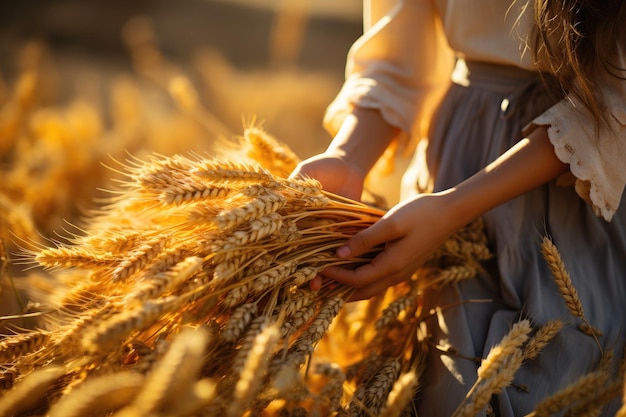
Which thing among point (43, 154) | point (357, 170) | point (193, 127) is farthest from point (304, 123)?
point (357, 170)

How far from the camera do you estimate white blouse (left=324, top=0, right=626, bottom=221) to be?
1.02 m

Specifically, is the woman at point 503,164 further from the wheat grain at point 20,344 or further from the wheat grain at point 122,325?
the wheat grain at point 20,344

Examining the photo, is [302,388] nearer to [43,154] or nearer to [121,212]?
[121,212]

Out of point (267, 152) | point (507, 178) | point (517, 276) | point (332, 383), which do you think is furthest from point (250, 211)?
point (517, 276)

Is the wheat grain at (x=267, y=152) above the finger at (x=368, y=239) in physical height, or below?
above

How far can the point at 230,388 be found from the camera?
0.82 meters

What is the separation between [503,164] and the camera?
3.47 ft

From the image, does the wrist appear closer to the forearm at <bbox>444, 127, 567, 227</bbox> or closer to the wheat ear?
the forearm at <bbox>444, 127, 567, 227</bbox>

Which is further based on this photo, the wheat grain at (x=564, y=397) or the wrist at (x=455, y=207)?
the wrist at (x=455, y=207)

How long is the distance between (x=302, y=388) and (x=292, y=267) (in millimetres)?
243

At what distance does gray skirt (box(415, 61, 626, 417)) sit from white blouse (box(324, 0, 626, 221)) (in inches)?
3.6

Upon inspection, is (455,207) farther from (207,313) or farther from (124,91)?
(124,91)

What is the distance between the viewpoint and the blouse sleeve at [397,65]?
1333 millimetres

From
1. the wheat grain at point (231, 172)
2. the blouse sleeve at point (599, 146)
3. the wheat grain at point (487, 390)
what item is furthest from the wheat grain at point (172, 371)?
the blouse sleeve at point (599, 146)
